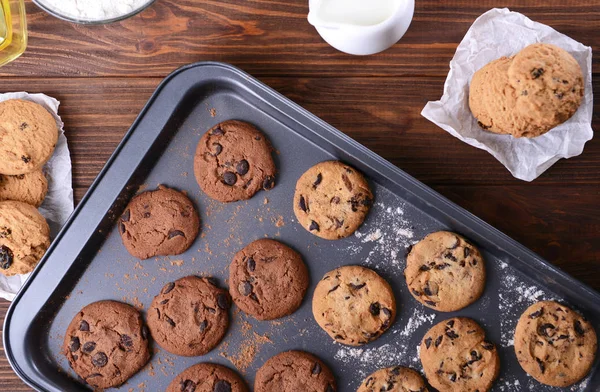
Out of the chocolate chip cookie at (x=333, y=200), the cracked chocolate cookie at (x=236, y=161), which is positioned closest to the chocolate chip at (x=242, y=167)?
the cracked chocolate cookie at (x=236, y=161)

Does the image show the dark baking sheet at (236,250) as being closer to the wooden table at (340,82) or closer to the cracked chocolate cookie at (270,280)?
the cracked chocolate cookie at (270,280)

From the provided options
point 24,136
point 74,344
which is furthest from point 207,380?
point 24,136

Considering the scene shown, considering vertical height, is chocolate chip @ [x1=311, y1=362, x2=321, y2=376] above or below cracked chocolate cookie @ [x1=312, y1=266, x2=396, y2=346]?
below

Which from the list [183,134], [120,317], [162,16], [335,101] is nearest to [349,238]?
[335,101]

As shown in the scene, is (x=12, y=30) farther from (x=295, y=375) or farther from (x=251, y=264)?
(x=295, y=375)

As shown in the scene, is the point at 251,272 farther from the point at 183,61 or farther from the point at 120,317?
the point at 183,61

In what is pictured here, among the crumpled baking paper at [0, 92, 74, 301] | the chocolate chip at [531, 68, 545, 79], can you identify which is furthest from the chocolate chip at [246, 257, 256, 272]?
the chocolate chip at [531, 68, 545, 79]

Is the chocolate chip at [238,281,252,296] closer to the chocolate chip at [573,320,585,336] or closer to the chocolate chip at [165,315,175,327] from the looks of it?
the chocolate chip at [165,315,175,327]
